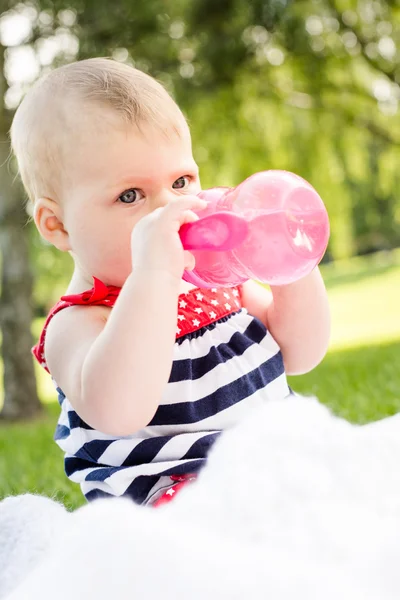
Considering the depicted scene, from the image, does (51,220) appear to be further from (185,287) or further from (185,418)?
(185,418)

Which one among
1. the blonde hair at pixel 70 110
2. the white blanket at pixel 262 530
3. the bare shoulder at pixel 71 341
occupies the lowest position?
the bare shoulder at pixel 71 341

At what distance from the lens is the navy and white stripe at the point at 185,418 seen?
1.33 meters

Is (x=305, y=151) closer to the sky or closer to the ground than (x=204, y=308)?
closer to the ground

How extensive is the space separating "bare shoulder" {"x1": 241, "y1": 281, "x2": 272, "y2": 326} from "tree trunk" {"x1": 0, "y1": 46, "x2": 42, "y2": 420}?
370 cm

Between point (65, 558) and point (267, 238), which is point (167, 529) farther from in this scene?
point (267, 238)

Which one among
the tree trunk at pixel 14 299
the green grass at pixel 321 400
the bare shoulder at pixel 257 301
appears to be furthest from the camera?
the tree trunk at pixel 14 299

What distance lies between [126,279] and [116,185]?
→ 6.5 inches

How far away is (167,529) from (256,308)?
1.03 m

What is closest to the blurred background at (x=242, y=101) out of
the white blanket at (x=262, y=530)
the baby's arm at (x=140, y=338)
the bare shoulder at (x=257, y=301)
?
the bare shoulder at (x=257, y=301)

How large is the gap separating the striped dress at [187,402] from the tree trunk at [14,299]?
151 inches

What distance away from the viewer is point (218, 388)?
1.42 metres

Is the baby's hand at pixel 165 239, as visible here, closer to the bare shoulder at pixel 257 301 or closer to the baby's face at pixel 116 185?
the baby's face at pixel 116 185

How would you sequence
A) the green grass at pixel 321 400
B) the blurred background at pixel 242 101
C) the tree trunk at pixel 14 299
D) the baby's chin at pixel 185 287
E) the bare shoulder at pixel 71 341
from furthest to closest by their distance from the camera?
the tree trunk at pixel 14 299, the blurred background at pixel 242 101, the green grass at pixel 321 400, the baby's chin at pixel 185 287, the bare shoulder at pixel 71 341

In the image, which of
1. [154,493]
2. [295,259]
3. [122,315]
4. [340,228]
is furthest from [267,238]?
[340,228]
